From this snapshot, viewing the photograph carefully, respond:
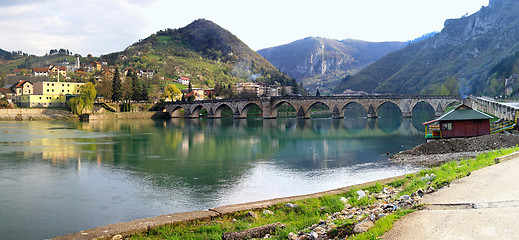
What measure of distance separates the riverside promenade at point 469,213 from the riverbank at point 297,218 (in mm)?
387

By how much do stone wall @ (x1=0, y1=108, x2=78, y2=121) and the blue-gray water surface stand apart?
4579 centimetres

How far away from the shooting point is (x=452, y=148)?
79.9 ft

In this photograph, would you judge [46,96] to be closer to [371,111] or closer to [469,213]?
[371,111]

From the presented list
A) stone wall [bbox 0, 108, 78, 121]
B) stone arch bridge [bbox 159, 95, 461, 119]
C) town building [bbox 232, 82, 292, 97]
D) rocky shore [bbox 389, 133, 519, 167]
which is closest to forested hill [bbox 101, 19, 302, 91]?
town building [bbox 232, 82, 292, 97]

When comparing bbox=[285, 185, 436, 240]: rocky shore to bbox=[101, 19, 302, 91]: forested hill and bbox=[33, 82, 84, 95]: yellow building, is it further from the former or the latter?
bbox=[101, 19, 302, 91]: forested hill

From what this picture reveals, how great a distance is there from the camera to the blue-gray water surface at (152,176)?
14.0 meters

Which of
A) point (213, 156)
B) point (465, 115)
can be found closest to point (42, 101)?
point (213, 156)

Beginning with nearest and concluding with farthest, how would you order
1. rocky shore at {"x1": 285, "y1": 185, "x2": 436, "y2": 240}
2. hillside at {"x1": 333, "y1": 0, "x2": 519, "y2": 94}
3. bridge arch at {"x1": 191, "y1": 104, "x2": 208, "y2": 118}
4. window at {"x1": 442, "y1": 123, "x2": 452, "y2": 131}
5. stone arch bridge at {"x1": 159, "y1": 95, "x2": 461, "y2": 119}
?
rocky shore at {"x1": 285, "y1": 185, "x2": 436, "y2": 240} < window at {"x1": 442, "y1": 123, "x2": 452, "y2": 131} < stone arch bridge at {"x1": 159, "y1": 95, "x2": 461, "y2": 119} < bridge arch at {"x1": 191, "y1": 104, "x2": 208, "y2": 118} < hillside at {"x1": 333, "y1": 0, "x2": 519, "y2": 94}

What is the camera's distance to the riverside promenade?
22.4 feet

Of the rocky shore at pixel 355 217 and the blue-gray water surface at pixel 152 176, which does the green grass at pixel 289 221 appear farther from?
the blue-gray water surface at pixel 152 176

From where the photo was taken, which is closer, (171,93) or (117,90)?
(117,90)

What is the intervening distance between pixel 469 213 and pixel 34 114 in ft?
277

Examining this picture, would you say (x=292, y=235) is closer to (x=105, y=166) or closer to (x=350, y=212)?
(x=350, y=212)

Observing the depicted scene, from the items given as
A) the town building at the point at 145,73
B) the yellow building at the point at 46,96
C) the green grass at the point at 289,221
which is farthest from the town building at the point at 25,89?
the green grass at the point at 289,221
